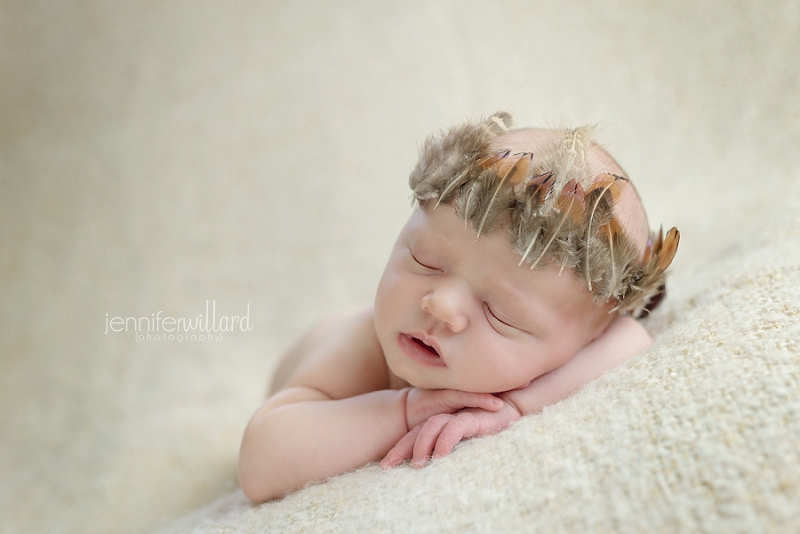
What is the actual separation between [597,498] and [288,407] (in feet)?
1.92

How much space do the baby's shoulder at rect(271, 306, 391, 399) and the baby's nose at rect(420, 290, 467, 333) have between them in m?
0.34

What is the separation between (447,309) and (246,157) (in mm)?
1465

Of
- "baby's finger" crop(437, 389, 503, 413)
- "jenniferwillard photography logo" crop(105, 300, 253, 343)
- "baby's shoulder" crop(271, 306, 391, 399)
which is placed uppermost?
"jenniferwillard photography logo" crop(105, 300, 253, 343)

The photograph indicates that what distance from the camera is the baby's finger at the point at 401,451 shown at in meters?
0.93

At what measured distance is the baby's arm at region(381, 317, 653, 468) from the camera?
916mm

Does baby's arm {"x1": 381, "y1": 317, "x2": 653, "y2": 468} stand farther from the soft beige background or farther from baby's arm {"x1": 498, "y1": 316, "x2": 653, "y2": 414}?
the soft beige background

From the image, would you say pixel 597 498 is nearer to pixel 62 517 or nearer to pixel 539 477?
pixel 539 477

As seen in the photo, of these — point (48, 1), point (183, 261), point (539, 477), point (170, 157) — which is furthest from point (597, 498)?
point (48, 1)

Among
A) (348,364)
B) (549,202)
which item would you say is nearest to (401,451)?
(348,364)

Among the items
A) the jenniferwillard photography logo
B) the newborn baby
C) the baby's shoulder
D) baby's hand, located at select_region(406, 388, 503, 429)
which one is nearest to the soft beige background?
the jenniferwillard photography logo

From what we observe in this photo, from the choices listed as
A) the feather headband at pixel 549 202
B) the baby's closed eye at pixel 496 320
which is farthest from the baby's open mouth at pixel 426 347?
the feather headband at pixel 549 202

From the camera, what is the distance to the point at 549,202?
0.89 meters

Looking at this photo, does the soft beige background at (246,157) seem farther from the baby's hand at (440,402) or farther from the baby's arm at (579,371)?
the baby's hand at (440,402)

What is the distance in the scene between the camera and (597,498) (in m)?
0.63
